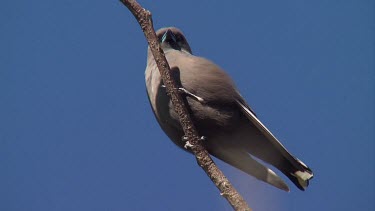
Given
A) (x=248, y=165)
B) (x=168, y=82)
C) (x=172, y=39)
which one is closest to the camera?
(x=168, y=82)

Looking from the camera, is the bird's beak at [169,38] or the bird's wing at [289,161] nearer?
the bird's wing at [289,161]

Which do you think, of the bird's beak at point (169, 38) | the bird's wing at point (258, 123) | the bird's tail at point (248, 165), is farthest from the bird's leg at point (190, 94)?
the bird's beak at point (169, 38)

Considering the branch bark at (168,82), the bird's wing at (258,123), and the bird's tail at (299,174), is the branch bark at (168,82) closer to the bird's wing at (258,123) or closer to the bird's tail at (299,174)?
the bird's wing at (258,123)

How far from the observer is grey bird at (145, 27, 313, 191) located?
343cm

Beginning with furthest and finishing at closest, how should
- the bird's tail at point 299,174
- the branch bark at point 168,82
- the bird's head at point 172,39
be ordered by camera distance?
1. the bird's head at point 172,39
2. the bird's tail at point 299,174
3. the branch bark at point 168,82

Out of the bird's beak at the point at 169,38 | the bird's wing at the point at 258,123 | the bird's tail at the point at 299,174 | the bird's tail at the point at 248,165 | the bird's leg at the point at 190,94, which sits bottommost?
the bird's tail at the point at 299,174

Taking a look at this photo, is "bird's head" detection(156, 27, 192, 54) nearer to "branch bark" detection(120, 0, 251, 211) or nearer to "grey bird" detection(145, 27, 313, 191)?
"grey bird" detection(145, 27, 313, 191)

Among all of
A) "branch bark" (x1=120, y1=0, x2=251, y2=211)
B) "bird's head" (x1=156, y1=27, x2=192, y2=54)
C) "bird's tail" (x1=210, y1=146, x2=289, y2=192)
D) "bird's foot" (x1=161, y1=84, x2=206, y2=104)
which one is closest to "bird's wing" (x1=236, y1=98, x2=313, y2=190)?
"bird's tail" (x1=210, y1=146, x2=289, y2=192)

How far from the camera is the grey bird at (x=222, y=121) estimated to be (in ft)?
11.3

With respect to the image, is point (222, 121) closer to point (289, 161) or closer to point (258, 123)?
point (258, 123)

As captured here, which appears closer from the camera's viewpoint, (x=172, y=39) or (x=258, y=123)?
(x=258, y=123)

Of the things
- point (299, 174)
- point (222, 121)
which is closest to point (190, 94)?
point (222, 121)

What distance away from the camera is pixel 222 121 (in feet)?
11.5

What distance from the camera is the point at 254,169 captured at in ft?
12.4
